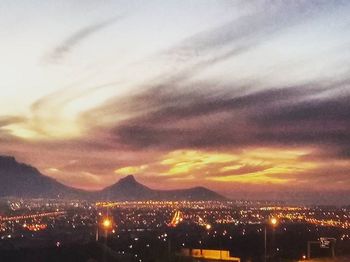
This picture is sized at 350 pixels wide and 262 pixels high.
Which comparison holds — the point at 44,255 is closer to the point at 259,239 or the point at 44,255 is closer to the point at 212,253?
the point at 212,253

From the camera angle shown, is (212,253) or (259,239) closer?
(212,253)

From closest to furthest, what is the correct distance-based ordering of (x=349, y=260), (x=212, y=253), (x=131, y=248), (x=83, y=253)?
1. (x=349, y=260)
2. (x=212, y=253)
3. (x=83, y=253)
4. (x=131, y=248)

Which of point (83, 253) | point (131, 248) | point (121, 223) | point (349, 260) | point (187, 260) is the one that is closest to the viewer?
point (349, 260)

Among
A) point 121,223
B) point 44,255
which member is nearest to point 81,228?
point 121,223

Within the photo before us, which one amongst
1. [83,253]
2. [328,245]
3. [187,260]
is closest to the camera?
[187,260]

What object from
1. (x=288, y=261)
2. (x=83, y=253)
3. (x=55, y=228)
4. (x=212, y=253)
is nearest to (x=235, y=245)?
(x=83, y=253)

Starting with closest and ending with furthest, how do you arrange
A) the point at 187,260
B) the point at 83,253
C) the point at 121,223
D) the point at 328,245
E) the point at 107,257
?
the point at 187,260, the point at 328,245, the point at 107,257, the point at 83,253, the point at 121,223

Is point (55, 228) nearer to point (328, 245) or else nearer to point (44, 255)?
point (44, 255)

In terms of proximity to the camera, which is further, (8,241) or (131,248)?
(8,241)
